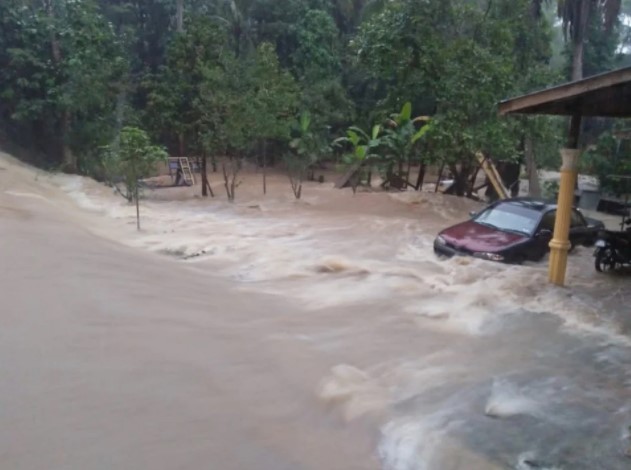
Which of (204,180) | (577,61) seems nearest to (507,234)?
(204,180)

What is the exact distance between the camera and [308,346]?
7328 mm

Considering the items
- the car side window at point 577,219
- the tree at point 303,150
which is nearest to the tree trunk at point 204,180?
the tree at point 303,150

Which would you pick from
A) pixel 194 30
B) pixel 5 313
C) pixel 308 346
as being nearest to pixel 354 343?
pixel 308 346

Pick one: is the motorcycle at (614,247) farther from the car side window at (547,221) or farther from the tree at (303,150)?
the tree at (303,150)

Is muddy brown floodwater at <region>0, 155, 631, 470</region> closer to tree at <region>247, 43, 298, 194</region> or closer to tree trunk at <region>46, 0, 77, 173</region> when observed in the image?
tree at <region>247, 43, 298, 194</region>

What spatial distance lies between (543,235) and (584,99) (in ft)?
10.4

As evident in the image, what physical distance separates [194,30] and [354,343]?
2020cm

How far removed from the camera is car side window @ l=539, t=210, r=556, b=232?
1184 centimetres

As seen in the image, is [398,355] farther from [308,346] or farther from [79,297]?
[79,297]

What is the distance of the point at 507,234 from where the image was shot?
11.7m

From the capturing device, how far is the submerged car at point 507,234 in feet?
37.0

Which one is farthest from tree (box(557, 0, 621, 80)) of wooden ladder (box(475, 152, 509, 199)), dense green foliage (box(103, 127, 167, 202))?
dense green foliage (box(103, 127, 167, 202))

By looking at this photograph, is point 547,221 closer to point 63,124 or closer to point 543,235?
point 543,235

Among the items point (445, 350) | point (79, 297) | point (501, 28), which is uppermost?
point (501, 28)
